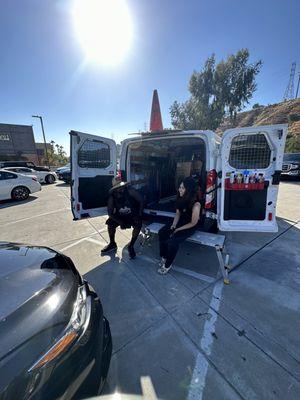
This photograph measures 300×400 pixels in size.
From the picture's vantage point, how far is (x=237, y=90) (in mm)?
17984

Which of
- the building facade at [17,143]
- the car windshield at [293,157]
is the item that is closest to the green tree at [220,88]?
the car windshield at [293,157]

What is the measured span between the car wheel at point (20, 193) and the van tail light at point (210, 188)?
28.1 feet

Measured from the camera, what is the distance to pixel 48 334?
1.10 m

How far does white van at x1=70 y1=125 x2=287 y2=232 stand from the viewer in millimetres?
2834

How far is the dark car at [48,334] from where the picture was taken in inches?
36.0

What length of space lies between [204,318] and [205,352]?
39 centimetres

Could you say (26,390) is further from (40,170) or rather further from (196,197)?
(40,170)

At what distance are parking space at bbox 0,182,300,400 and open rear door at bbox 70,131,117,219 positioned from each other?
856mm

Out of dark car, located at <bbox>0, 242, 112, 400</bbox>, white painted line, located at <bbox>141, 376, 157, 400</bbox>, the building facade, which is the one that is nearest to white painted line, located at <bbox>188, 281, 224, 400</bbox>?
white painted line, located at <bbox>141, 376, 157, 400</bbox>

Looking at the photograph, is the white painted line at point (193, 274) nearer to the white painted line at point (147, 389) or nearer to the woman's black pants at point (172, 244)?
the woman's black pants at point (172, 244)

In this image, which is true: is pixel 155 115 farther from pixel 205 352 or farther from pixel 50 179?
pixel 50 179

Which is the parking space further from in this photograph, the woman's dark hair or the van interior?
the van interior

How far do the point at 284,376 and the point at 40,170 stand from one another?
651 inches

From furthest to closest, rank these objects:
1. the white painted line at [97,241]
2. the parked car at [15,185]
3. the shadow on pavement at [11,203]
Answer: the parked car at [15,185], the shadow on pavement at [11,203], the white painted line at [97,241]
